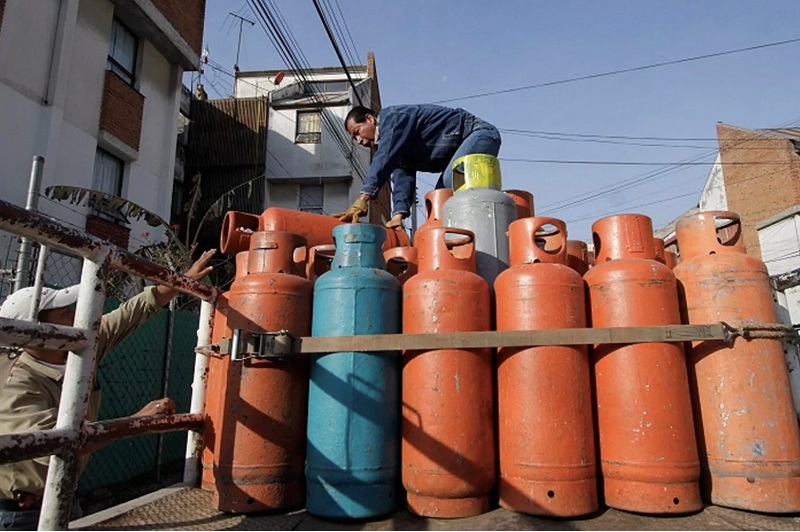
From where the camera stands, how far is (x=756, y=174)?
23453mm

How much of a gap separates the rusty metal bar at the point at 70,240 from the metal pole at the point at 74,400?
0.18 feet

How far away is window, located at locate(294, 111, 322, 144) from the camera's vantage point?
762 inches

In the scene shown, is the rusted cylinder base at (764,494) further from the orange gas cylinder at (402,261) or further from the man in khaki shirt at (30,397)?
the man in khaki shirt at (30,397)

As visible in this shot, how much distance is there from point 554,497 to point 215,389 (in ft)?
5.74

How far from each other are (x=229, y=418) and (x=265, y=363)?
0.29 m

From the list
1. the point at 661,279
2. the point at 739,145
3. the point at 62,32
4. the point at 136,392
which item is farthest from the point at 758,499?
the point at 739,145

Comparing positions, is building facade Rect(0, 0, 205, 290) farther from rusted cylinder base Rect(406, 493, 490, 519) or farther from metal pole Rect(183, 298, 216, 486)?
rusted cylinder base Rect(406, 493, 490, 519)

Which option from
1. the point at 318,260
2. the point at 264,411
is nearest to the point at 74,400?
the point at 264,411

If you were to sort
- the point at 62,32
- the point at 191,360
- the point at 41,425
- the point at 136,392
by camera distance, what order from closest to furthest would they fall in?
the point at 41,425, the point at 136,392, the point at 191,360, the point at 62,32

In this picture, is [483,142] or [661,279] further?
[483,142]

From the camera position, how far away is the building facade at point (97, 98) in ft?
29.2

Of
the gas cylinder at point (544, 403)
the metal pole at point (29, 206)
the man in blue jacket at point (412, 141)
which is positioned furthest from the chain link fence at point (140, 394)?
the gas cylinder at point (544, 403)

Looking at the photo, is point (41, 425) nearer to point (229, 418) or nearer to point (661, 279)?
point (229, 418)

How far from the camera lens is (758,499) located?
2141 mm
